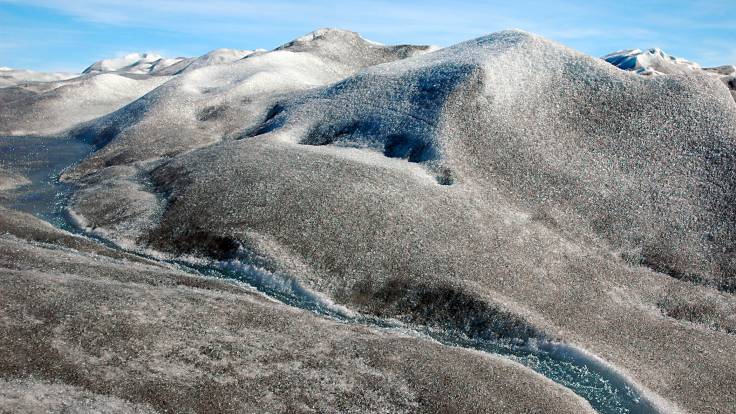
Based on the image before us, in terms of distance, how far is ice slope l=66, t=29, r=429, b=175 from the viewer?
6175cm

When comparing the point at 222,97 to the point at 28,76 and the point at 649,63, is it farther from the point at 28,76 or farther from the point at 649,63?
the point at 28,76

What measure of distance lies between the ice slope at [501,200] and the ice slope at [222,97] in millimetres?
798

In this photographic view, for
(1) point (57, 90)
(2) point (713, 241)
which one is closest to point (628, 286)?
(2) point (713, 241)

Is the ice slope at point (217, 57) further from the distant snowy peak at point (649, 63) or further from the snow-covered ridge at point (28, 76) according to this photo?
the distant snowy peak at point (649, 63)

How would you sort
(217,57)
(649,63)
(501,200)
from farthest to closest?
(217,57), (649,63), (501,200)

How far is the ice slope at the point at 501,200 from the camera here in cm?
2945

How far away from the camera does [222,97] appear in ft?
241

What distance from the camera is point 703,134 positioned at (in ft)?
150

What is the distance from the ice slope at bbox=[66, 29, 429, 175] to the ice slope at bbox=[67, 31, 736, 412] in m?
0.80

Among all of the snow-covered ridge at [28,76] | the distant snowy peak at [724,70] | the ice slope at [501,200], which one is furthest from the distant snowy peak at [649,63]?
the snow-covered ridge at [28,76]

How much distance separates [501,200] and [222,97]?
148ft

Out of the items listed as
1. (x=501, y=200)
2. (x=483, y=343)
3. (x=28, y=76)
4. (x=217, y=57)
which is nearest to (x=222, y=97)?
(x=501, y=200)

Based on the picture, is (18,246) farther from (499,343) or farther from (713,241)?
(713,241)

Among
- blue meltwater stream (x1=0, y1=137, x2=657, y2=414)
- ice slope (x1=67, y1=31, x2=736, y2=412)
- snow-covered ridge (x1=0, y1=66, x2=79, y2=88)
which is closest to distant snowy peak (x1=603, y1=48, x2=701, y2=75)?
ice slope (x1=67, y1=31, x2=736, y2=412)
